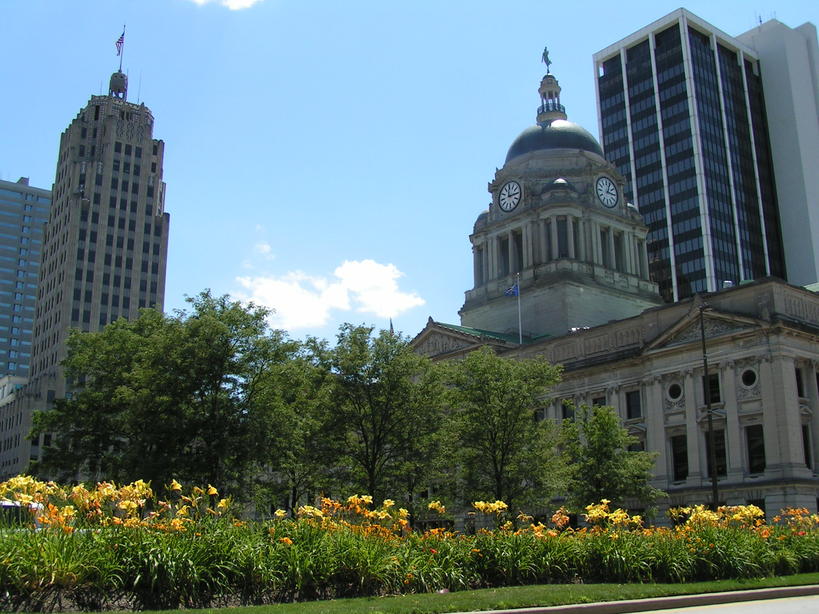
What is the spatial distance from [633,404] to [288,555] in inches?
1714

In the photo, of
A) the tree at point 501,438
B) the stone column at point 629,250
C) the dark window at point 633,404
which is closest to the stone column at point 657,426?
the dark window at point 633,404

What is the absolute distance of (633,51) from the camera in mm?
148000

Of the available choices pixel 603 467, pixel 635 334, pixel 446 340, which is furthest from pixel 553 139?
pixel 603 467

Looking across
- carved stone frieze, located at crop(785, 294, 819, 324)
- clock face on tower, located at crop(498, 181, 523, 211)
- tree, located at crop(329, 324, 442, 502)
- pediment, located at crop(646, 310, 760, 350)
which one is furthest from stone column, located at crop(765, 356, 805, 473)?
clock face on tower, located at crop(498, 181, 523, 211)

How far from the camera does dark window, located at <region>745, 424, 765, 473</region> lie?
5106 centimetres

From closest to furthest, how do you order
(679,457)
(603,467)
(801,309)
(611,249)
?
1. (603,467)
2. (801,309)
3. (679,457)
4. (611,249)

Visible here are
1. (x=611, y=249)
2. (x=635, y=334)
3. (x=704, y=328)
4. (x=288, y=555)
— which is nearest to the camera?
(x=288, y=555)

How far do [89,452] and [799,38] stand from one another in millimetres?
137275

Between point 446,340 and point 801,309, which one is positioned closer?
point 801,309

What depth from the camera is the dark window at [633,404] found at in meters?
58.7

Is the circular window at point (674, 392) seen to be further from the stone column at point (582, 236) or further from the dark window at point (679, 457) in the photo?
the stone column at point (582, 236)

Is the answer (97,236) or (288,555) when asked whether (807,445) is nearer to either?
(288,555)

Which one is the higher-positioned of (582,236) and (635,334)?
(582,236)

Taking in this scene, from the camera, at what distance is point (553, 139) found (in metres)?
88.2
